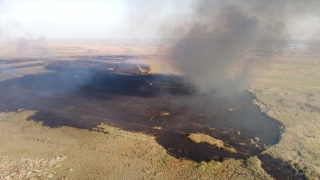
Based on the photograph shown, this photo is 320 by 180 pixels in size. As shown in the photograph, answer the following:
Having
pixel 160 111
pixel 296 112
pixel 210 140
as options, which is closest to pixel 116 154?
pixel 210 140

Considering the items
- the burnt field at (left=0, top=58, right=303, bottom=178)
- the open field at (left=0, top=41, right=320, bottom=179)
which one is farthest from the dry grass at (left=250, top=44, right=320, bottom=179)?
the burnt field at (left=0, top=58, right=303, bottom=178)

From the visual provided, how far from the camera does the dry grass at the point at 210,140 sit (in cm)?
2009

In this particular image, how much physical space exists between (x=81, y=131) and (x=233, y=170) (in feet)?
47.3

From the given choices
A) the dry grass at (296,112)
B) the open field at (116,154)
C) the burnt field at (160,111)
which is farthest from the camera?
the burnt field at (160,111)

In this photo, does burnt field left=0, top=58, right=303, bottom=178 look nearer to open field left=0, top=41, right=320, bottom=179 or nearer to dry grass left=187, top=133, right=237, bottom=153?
dry grass left=187, top=133, right=237, bottom=153

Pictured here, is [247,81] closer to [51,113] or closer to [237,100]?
[237,100]

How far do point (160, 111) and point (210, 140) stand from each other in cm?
892

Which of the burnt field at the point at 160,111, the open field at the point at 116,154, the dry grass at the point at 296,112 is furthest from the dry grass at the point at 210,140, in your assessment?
the dry grass at the point at 296,112

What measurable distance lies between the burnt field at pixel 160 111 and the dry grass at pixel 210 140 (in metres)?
0.47

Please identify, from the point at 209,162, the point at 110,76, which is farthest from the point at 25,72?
the point at 209,162

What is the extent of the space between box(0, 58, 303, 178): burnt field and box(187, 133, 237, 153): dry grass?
47 cm

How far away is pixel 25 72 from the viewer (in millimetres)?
55406

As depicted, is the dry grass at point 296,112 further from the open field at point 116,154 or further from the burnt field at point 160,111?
the burnt field at point 160,111

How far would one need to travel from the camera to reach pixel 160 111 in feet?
94.8
